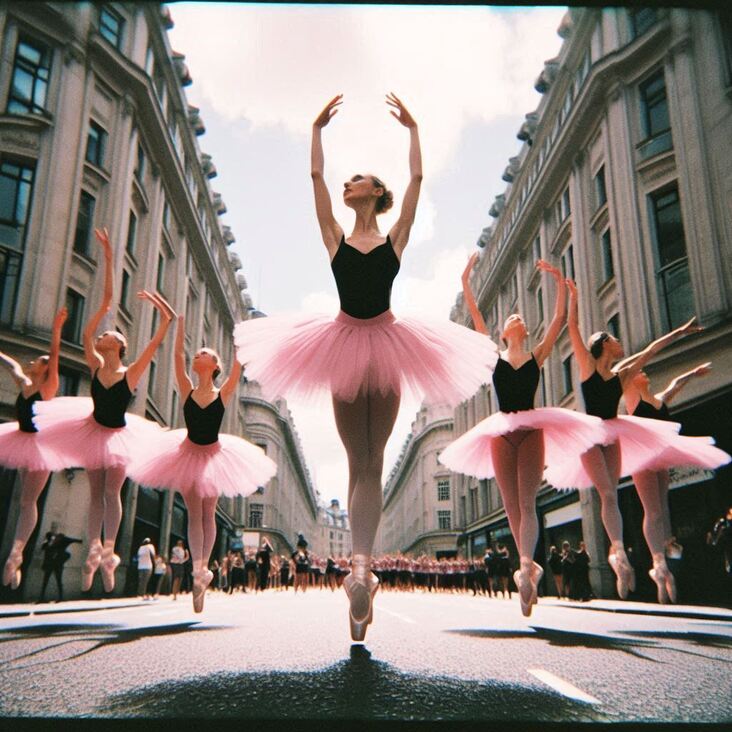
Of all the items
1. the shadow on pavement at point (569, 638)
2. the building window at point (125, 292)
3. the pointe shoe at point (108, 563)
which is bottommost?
the shadow on pavement at point (569, 638)

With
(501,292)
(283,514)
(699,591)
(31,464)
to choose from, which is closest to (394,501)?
(283,514)

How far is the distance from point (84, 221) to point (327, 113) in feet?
46.7

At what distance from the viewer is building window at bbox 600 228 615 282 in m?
18.4

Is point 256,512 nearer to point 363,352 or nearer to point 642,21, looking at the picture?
point 642,21

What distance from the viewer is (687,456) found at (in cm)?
704

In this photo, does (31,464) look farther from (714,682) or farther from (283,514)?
(283,514)

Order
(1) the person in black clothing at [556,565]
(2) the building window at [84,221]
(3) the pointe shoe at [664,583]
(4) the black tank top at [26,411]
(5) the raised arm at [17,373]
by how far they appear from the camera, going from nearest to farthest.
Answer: (3) the pointe shoe at [664,583] → (5) the raised arm at [17,373] → (4) the black tank top at [26,411] → (2) the building window at [84,221] → (1) the person in black clothing at [556,565]

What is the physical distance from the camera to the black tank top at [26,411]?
7.20 metres

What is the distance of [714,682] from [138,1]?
4.31m

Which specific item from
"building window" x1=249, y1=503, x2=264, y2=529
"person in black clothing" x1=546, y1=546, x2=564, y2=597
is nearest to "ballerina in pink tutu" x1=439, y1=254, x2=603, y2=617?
"person in black clothing" x1=546, y1=546, x2=564, y2=597

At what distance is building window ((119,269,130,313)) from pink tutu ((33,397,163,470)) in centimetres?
1251

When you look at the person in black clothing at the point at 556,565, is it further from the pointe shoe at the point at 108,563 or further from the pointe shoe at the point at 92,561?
the pointe shoe at the point at 92,561

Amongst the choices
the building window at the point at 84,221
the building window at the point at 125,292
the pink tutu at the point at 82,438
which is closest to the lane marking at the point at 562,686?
the pink tutu at the point at 82,438

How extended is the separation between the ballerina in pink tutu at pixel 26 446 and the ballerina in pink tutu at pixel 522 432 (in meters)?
4.11
